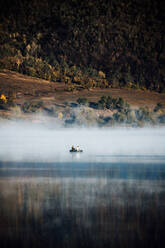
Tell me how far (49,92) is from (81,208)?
182 feet

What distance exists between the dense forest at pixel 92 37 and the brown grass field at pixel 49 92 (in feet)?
60.1

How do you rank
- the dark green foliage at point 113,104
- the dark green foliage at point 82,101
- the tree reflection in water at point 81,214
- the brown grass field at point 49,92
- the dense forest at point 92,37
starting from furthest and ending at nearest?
1. the dense forest at point 92,37
2. the brown grass field at point 49,92
3. the dark green foliage at point 113,104
4. the dark green foliage at point 82,101
5. the tree reflection in water at point 81,214

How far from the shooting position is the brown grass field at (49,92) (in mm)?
62750

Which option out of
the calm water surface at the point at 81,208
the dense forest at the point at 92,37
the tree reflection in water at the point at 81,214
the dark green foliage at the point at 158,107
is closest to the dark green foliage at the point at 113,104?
the dark green foliage at the point at 158,107

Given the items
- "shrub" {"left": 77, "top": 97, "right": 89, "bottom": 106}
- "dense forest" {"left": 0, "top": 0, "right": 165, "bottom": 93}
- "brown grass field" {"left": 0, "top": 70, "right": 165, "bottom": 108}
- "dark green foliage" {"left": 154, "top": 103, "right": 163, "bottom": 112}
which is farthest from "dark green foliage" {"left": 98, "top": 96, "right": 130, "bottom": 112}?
"dense forest" {"left": 0, "top": 0, "right": 165, "bottom": 93}

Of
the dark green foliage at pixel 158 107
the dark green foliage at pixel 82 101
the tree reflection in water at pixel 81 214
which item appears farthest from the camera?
the dark green foliage at pixel 158 107

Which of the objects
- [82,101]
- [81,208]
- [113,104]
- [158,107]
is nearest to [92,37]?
[158,107]

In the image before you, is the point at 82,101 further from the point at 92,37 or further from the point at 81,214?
the point at 92,37

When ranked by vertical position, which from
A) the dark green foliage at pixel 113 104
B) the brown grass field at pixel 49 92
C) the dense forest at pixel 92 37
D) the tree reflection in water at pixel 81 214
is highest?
the dense forest at pixel 92 37

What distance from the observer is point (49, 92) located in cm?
6538

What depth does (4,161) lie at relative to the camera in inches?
800

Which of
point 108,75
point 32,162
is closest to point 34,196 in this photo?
point 32,162

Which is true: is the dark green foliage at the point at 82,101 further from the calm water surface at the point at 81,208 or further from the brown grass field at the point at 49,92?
the calm water surface at the point at 81,208

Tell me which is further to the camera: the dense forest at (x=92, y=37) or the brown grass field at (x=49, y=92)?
the dense forest at (x=92, y=37)
